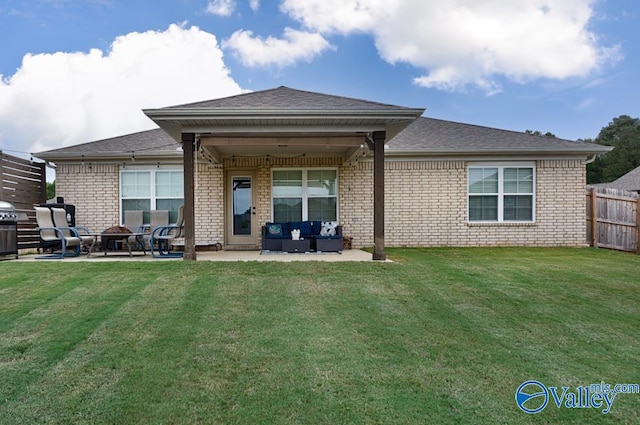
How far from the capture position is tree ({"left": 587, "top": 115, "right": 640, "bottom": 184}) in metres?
35.9

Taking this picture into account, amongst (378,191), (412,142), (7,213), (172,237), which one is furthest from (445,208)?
(7,213)

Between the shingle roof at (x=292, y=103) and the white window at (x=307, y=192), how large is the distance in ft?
7.90

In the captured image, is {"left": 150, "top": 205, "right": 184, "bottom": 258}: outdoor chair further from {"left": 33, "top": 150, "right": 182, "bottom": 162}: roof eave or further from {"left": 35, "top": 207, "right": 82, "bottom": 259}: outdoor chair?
{"left": 33, "top": 150, "right": 182, "bottom": 162}: roof eave

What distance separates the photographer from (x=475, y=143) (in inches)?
416

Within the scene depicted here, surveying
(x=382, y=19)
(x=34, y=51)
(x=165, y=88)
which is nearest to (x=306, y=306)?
(x=382, y=19)

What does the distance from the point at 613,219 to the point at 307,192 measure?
26.9 feet

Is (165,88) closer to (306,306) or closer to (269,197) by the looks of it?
(269,197)

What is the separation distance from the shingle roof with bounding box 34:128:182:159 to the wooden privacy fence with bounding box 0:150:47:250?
510mm

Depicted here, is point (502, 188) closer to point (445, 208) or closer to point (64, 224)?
point (445, 208)

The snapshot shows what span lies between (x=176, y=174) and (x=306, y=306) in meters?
7.17

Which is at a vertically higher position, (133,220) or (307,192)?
(307,192)

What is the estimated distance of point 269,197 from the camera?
1067 cm

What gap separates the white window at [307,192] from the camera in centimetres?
1071

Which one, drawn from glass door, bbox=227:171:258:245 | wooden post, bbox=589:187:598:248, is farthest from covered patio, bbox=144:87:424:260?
wooden post, bbox=589:187:598:248
